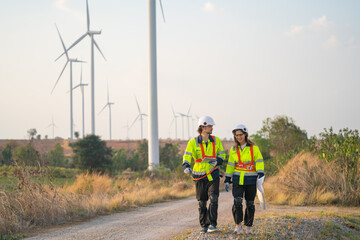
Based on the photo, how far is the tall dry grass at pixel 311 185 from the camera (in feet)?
51.3

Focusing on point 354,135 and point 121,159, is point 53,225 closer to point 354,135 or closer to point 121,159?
point 354,135

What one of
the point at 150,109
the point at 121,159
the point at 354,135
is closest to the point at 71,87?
the point at 121,159

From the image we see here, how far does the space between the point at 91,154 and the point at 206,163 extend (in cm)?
3194

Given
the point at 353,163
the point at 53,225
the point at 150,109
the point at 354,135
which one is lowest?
the point at 53,225

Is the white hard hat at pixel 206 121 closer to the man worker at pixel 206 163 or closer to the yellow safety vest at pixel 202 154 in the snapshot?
the man worker at pixel 206 163

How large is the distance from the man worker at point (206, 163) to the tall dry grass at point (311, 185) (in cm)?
794

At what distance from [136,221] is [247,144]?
542 cm

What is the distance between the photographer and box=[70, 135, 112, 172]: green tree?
128 ft

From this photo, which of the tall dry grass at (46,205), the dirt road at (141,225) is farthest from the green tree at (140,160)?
the dirt road at (141,225)

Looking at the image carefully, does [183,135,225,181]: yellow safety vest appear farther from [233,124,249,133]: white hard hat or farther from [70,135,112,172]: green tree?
[70,135,112,172]: green tree

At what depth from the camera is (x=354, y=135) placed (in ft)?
61.1

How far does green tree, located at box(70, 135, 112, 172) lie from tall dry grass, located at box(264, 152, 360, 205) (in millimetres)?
24889

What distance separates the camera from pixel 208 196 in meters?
8.72

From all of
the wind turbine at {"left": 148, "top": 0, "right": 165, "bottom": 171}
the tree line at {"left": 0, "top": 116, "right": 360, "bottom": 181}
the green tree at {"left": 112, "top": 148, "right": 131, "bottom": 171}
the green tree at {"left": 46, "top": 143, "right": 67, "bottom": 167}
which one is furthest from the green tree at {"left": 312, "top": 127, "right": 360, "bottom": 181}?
the green tree at {"left": 46, "top": 143, "right": 67, "bottom": 167}
